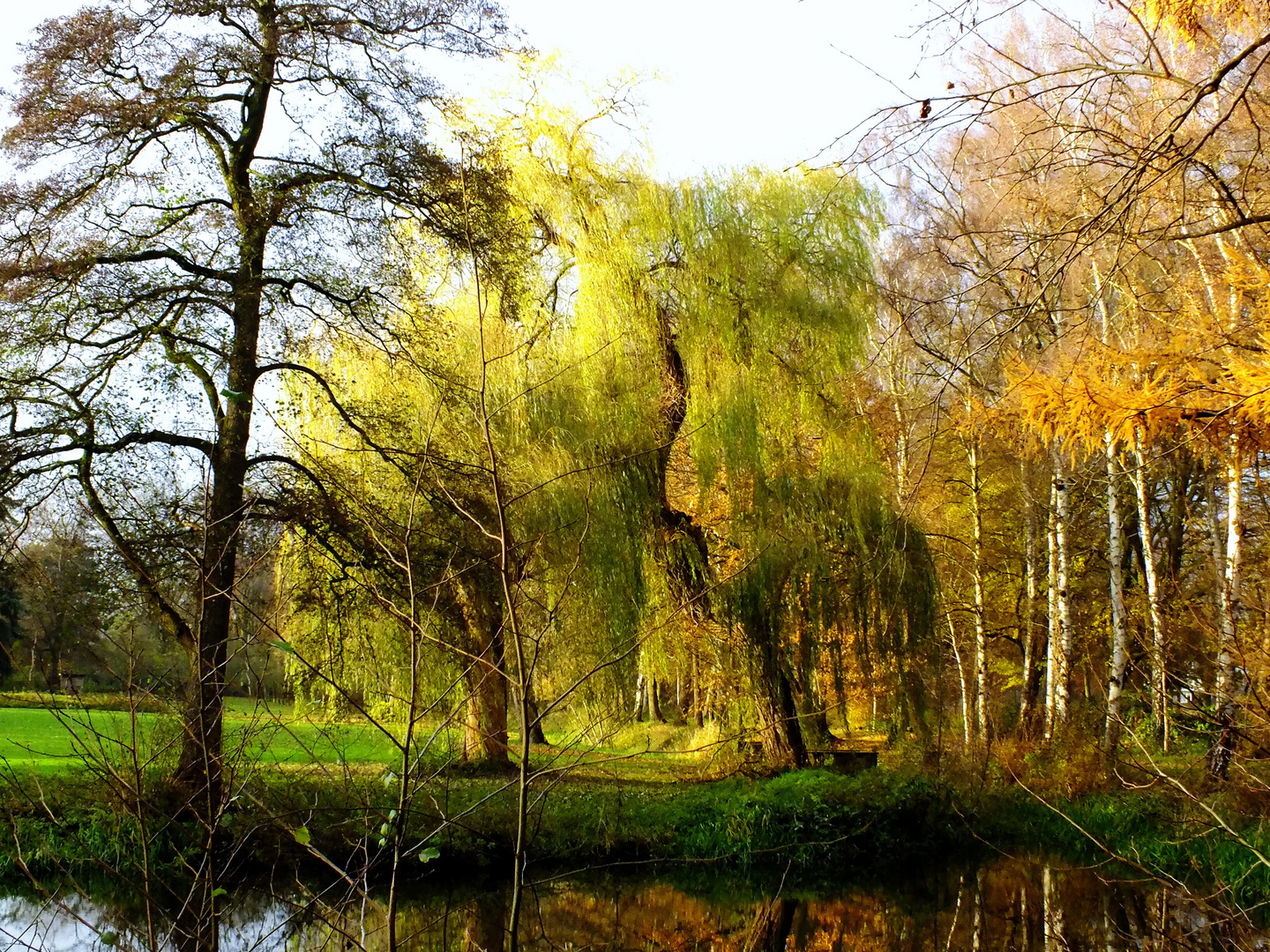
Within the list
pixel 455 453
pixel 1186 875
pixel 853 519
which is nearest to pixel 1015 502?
pixel 853 519

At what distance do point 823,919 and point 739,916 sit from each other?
0.64 metres

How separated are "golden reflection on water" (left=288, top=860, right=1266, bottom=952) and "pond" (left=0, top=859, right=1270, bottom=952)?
2cm

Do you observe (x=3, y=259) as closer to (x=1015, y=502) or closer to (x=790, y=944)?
(x=790, y=944)

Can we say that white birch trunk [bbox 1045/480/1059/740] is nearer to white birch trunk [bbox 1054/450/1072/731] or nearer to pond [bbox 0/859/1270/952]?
white birch trunk [bbox 1054/450/1072/731]

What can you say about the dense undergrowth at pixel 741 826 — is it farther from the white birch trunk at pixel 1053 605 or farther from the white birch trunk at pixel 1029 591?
the white birch trunk at pixel 1029 591

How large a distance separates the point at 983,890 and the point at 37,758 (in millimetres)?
9538

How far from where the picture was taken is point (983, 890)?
27.8 feet

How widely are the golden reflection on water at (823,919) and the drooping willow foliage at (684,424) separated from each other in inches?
76.3

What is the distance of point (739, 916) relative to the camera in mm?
7930

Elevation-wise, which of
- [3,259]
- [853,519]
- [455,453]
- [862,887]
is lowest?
[862,887]

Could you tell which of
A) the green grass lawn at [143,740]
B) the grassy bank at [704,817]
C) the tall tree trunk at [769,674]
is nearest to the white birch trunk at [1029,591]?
the grassy bank at [704,817]

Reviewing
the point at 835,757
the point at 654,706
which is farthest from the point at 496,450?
the point at 654,706

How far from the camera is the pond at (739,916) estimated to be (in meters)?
6.74

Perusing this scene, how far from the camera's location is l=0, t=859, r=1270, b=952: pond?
674 centimetres
